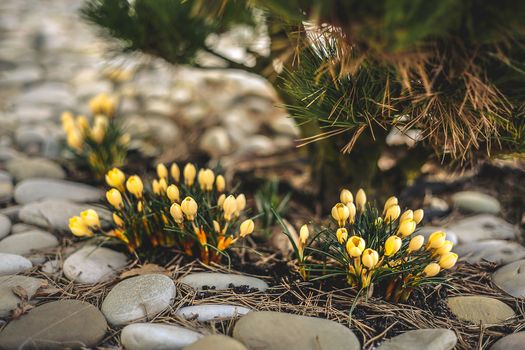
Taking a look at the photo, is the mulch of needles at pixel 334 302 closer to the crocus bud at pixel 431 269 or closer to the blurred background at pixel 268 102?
the crocus bud at pixel 431 269

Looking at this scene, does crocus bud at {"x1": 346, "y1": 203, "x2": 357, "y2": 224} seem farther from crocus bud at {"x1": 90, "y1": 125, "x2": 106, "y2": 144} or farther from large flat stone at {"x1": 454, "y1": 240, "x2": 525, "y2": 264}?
crocus bud at {"x1": 90, "y1": 125, "x2": 106, "y2": 144}

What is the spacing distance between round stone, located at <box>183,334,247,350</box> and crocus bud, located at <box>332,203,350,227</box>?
57 centimetres

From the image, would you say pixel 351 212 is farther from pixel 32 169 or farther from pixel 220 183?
pixel 32 169

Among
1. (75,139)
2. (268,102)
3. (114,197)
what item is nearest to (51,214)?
(114,197)

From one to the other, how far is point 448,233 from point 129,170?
1727mm

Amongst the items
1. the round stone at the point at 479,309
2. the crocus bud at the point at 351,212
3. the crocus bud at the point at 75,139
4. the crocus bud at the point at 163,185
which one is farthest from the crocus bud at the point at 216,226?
the crocus bud at the point at 75,139

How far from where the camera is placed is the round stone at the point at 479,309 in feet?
5.76

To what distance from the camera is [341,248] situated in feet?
5.80

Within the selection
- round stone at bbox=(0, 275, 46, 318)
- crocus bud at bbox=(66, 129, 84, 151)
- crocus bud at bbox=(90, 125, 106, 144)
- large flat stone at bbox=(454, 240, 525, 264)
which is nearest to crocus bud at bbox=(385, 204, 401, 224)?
large flat stone at bbox=(454, 240, 525, 264)

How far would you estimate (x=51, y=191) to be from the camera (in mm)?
2584

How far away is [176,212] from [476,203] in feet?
5.51

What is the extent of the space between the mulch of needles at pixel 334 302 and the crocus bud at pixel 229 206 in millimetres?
212

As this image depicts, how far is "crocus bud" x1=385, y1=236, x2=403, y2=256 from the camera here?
5.36 feet

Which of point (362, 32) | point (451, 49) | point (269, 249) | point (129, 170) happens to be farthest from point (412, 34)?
point (129, 170)
